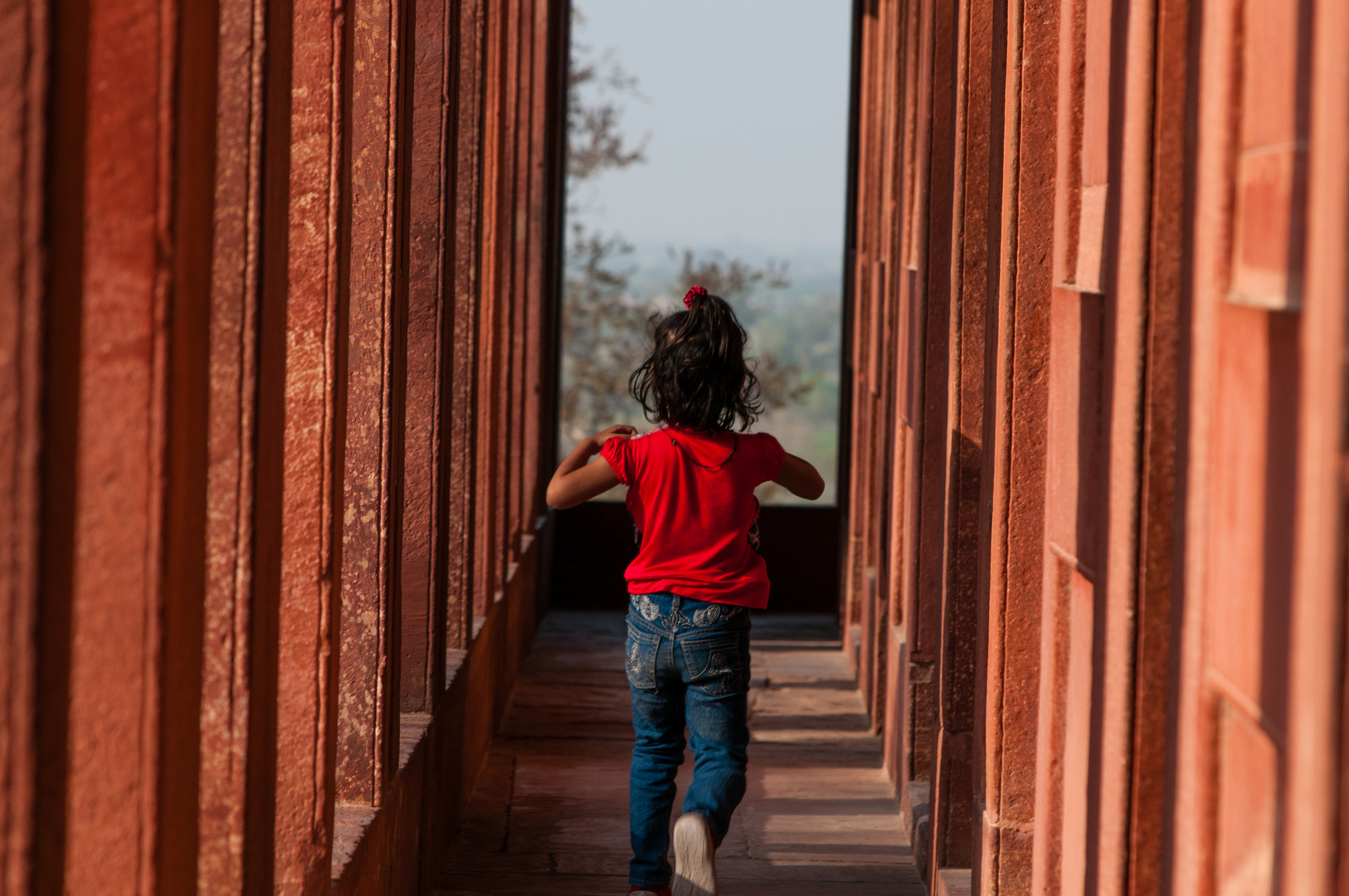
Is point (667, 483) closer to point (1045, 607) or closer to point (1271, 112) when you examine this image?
point (1045, 607)

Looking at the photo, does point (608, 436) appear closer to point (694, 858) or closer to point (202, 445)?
point (694, 858)

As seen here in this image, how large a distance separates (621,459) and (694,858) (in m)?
1.02

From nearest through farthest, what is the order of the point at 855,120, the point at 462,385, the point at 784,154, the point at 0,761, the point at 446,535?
1. the point at 0,761
2. the point at 446,535
3. the point at 462,385
4. the point at 855,120
5. the point at 784,154

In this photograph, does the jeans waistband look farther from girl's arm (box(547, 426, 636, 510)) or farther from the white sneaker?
the white sneaker

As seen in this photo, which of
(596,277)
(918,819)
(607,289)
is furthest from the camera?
(607,289)

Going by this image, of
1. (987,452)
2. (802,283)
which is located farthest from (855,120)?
(802,283)

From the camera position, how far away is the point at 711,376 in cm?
381

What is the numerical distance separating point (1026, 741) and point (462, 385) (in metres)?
2.68

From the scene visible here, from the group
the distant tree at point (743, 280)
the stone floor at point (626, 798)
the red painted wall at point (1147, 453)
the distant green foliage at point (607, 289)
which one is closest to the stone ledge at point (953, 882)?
the red painted wall at point (1147, 453)

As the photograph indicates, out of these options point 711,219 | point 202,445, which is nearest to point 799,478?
point 202,445

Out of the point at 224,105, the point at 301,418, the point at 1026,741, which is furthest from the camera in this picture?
the point at 1026,741

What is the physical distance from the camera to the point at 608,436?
3.86 meters

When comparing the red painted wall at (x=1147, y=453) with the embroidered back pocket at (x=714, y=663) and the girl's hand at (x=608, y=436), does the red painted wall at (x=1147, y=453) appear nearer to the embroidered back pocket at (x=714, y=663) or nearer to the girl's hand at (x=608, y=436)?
the embroidered back pocket at (x=714, y=663)

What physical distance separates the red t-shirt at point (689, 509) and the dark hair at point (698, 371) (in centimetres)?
7
